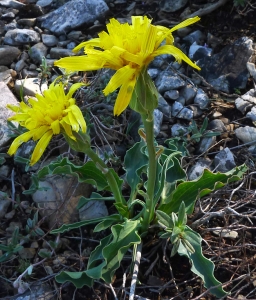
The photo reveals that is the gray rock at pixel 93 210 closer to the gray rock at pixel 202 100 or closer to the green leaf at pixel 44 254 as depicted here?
the green leaf at pixel 44 254

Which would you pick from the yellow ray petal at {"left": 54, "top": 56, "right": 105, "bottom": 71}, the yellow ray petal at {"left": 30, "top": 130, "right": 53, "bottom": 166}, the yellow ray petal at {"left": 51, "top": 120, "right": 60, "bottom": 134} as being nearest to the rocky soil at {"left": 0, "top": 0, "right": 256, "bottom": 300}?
the yellow ray petal at {"left": 30, "top": 130, "right": 53, "bottom": 166}

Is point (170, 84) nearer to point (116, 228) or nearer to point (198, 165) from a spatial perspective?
point (198, 165)

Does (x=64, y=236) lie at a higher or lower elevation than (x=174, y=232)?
lower

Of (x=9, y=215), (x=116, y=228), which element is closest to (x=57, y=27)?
(x=9, y=215)

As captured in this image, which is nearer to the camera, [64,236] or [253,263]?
[253,263]

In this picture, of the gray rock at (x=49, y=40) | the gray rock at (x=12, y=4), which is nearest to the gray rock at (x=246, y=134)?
the gray rock at (x=49, y=40)

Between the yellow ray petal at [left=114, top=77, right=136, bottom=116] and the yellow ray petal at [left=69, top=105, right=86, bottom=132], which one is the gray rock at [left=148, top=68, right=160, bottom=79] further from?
the yellow ray petal at [left=114, top=77, right=136, bottom=116]
